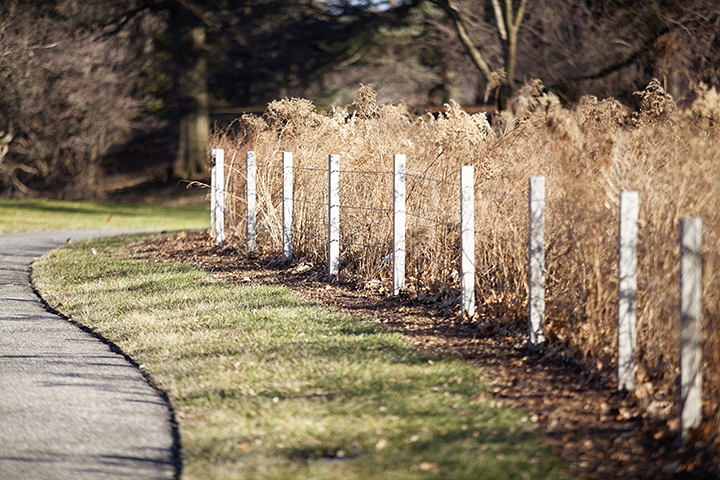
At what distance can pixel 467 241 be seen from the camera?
6.55 meters

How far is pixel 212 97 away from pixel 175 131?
727 centimetres

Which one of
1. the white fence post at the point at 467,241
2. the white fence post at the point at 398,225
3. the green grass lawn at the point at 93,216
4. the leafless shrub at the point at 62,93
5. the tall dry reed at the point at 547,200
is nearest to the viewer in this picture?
the tall dry reed at the point at 547,200

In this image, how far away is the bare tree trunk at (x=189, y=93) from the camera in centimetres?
2600

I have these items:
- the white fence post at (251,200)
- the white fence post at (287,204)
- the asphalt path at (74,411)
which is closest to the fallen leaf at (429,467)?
the asphalt path at (74,411)

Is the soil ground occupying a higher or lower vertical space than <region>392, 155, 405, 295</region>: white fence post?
lower

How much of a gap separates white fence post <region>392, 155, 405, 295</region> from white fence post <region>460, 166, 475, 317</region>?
1.10m

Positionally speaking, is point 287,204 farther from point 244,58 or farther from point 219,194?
point 244,58

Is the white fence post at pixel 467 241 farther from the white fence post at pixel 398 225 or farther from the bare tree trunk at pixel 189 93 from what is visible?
the bare tree trunk at pixel 189 93

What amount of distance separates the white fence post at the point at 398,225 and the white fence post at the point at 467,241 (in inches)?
43.3

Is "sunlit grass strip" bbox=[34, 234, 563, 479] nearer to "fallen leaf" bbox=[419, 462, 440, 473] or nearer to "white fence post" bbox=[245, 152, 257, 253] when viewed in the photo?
"fallen leaf" bbox=[419, 462, 440, 473]

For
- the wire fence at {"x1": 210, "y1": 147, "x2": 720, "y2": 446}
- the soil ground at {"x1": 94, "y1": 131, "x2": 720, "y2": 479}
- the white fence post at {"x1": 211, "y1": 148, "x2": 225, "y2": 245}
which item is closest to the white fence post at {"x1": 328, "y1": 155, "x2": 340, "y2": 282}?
the wire fence at {"x1": 210, "y1": 147, "x2": 720, "y2": 446}

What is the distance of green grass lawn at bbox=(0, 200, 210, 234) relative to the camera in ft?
52.9

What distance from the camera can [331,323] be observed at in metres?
6.51

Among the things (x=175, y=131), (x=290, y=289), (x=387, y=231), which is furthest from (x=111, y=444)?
(x=175, y=131)
